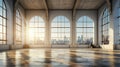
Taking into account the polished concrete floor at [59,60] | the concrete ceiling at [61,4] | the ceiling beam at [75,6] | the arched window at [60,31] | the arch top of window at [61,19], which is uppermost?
the concrete ceiling at [61,4]

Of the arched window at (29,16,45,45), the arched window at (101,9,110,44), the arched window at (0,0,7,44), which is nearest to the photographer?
the arched window at (0,0,7,44)

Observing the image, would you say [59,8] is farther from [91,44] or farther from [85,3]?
[91,44]

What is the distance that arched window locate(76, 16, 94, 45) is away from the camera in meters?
37.8

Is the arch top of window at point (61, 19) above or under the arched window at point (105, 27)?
above

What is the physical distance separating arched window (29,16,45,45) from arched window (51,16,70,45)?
2132 mm

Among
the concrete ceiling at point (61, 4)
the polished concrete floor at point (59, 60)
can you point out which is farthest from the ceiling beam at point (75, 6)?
the polished concrete floor at point (59, 60)

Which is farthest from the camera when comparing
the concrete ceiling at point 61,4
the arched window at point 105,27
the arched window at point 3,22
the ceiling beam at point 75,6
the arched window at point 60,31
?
the arched window at point 60,31

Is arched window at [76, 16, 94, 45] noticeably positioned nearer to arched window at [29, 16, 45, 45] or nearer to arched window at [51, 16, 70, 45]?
arched window at [51, 16, 70, 45]

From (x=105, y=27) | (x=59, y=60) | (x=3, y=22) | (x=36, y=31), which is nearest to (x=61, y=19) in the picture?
(x=36, y=31)

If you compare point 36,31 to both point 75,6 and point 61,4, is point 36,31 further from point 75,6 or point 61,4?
point 75,6

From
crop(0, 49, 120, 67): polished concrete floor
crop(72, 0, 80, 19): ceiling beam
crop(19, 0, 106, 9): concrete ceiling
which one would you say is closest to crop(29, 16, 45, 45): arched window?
crop(19, 0, 106, 9): concrete ceiling

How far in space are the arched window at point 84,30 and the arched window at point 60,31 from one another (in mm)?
2142

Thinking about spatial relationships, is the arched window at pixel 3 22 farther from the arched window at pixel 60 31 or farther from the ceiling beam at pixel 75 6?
the arched window at pixel 60 31

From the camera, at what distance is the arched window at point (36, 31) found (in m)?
37.6
